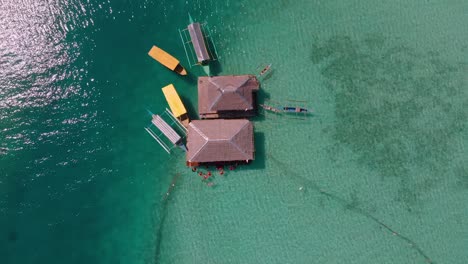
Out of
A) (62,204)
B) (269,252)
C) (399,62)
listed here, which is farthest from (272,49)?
(62,204)

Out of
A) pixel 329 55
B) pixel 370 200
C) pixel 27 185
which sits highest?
pixel 329 55

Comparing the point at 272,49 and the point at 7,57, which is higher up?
the point at 7,57

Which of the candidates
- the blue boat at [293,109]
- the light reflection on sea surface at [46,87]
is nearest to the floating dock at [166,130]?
the light reflection on sea surface at [46,87]

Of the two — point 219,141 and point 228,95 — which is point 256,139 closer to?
point 219,141

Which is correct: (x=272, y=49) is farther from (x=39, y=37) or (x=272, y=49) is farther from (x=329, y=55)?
(x=39, y=37)

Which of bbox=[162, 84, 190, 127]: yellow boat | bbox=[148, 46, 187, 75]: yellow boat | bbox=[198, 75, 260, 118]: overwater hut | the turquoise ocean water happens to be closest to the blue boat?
the turquoise ocean water

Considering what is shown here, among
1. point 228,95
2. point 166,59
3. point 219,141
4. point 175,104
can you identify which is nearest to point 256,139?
point 219,141
